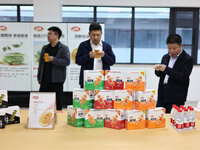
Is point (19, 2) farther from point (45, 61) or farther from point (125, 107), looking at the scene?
point (125, 107)

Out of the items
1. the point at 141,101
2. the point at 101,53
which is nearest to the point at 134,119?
the point at 141,101

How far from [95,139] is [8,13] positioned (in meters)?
5.33

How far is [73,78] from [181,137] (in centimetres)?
355

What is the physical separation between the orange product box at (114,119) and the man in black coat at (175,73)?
0.80 m

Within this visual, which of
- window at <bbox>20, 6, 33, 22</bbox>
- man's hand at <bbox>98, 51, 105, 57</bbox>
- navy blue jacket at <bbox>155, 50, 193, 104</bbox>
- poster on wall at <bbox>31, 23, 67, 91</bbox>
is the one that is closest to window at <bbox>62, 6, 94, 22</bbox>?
window at <bbox>20, 6, 33, 22</bbox>

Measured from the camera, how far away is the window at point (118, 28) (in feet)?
19.2

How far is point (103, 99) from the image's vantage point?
5.51ft

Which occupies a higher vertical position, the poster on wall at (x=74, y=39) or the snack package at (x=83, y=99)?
the poster on wall at (x=74, y=39)

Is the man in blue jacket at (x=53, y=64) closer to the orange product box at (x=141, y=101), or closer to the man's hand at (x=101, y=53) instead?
the man's hand at (x=101, y=53)

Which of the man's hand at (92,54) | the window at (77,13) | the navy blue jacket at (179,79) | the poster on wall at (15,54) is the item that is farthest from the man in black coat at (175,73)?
the window at (77,13)

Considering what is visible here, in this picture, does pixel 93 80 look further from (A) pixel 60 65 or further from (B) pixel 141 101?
(A) pixel 60 65

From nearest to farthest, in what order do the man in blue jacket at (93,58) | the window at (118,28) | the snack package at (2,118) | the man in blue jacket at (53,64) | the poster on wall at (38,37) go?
the snack package at (2,118)
the man in blue jacket at (93,58)
the man in blue jacket at (53,64)
the poster on wall at (38,37)
the window at (118,28)

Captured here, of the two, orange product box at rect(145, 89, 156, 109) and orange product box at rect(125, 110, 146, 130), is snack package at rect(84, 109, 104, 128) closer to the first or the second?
orange product box at rect(125, 110, 146, 130)

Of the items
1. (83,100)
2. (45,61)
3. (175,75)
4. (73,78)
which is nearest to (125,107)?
(83,100)
